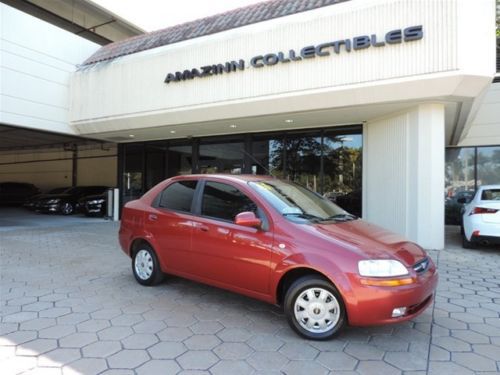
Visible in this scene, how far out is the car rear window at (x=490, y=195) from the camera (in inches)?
309

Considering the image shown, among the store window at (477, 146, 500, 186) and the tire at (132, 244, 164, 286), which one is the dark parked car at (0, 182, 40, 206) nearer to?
the tire at (132, 244, 164, 286)

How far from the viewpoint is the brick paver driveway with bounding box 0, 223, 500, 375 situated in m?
3.01

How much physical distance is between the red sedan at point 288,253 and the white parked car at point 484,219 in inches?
179

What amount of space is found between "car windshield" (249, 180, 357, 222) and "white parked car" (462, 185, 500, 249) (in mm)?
4517

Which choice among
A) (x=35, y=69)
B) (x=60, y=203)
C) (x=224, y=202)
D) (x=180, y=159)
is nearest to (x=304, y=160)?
(x=180, y=159)

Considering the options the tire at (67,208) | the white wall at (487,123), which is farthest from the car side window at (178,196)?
the tire at (67,208)

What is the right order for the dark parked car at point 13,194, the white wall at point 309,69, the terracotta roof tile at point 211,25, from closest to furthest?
the white wall at point 309,69 → the terracotta roof tile at point 211,25 → the dark parked car at point 13,194

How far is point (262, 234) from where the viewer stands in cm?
378

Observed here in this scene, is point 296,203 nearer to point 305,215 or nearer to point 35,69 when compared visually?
point 305,215

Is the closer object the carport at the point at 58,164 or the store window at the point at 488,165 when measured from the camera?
the store window at the point at 488,165

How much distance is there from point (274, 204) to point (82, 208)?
14.4m

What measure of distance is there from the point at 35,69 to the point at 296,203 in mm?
10682

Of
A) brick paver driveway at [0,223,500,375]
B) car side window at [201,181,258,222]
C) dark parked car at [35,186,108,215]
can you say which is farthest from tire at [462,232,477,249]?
dark parked car at [35,186,108,215]

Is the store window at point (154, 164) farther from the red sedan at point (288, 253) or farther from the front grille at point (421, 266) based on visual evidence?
the front grille at point (421, 266)
